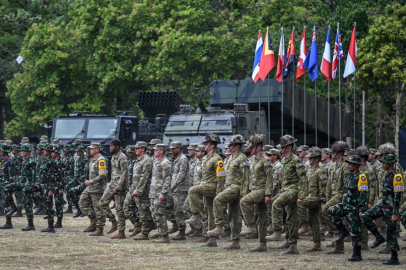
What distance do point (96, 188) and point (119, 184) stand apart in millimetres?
872

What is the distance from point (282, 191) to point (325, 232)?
14.3 ft

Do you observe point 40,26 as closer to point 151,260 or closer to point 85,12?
point 85,12

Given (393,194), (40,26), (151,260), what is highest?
(40,26)

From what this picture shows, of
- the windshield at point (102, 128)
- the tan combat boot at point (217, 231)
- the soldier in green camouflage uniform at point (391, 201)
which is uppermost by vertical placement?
the windshield at point (102, 128)

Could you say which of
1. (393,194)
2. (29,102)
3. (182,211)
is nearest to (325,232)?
(182,211)

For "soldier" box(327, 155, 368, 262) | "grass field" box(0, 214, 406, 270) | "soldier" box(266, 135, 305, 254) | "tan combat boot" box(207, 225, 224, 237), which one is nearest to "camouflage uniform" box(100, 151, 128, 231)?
"grass field" box(0, 214, 406, 270)

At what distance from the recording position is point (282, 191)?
45.9 ft

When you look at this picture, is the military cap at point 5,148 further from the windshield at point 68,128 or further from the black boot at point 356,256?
the black boot at point 356,256

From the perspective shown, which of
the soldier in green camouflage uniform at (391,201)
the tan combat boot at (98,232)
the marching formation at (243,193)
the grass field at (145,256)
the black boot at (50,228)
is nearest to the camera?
the grass field at (145,256)

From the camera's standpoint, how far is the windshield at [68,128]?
28.1 metres

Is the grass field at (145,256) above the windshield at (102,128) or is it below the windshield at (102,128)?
below

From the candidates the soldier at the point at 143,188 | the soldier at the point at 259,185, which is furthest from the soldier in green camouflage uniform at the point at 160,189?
the soldier at the point at 259,185

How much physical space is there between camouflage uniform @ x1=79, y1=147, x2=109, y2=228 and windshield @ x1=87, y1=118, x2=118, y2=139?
1048 centimetres

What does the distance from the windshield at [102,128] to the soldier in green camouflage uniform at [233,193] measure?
13.3m
